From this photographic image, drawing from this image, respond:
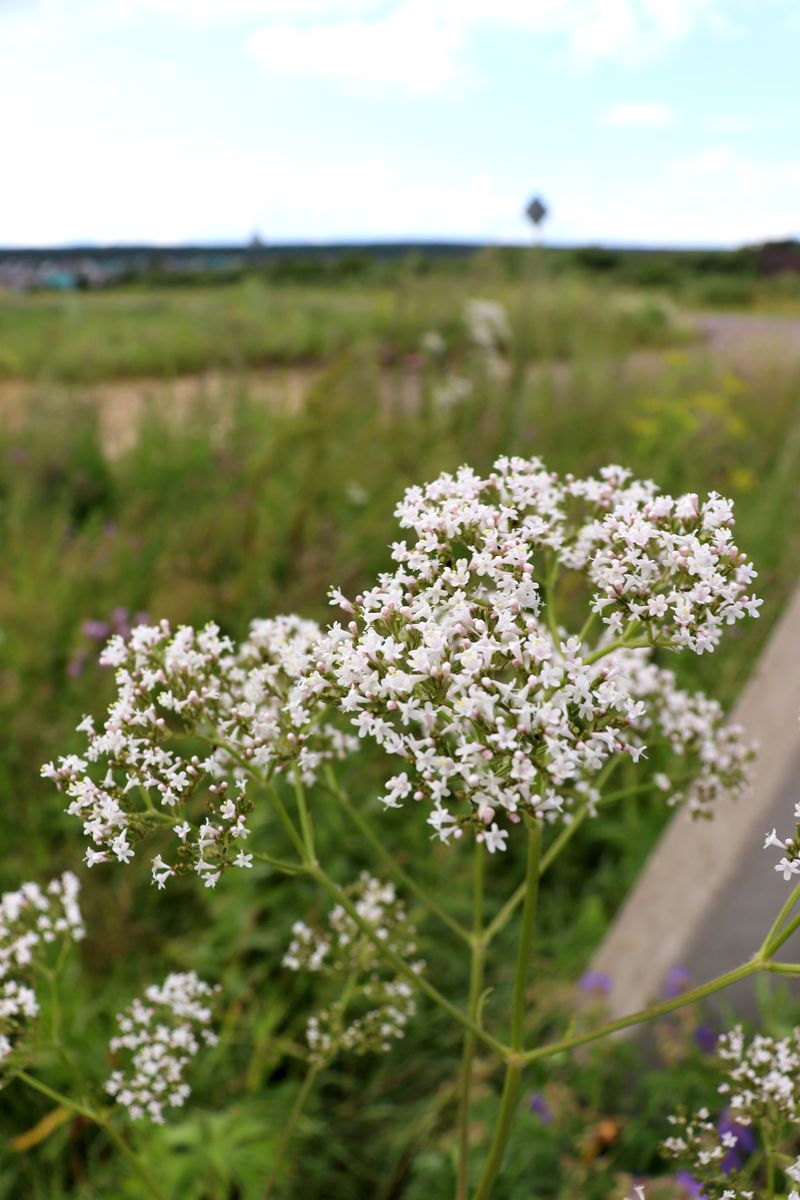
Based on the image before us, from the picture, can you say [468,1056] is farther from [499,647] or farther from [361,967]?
[499,647]

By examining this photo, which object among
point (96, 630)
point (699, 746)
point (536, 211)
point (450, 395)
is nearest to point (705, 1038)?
point (699, 746)

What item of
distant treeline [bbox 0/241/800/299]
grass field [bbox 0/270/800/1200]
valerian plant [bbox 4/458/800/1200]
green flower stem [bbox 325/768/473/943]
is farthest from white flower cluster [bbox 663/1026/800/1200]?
distant treeline [bbox 0/241/800/299]

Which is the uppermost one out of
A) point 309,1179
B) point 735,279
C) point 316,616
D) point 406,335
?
point 735,279

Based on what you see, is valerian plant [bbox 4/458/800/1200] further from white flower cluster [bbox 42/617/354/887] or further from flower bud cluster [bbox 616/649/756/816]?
flower bud cluster [bbox 616/649/756/816]

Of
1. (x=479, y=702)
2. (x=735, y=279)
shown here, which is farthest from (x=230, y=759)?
(x=735, y=279)

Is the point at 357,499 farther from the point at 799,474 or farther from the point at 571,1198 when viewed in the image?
the point at 571,1198

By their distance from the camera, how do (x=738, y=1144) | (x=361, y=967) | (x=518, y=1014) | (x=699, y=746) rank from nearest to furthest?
(x=518, y=1014)
(x=361, y=967)
(x=699, y=746)
(x=738, y=1144)
